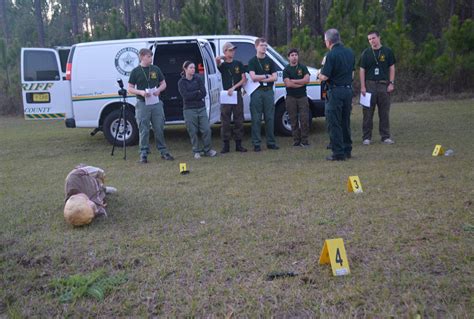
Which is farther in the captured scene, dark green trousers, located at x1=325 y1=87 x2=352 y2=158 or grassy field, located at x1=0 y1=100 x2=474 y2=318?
dark green trousers, located at x1=325 y1=87 x2=352 y2=158

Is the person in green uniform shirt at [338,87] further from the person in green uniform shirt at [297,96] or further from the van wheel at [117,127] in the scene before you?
the van wheel at [117,127]

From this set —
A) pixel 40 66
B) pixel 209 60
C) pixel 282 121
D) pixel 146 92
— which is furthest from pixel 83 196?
pixel 40 66

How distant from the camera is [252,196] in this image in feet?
18.4

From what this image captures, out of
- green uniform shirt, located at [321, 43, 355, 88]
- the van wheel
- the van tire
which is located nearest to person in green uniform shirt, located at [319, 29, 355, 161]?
green uniform shirt, located at [321, 43, 355, 88]

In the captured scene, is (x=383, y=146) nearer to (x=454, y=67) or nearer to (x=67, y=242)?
(x=67, y=242)

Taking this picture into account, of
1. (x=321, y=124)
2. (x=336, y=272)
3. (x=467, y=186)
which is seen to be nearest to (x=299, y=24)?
(x=321, y=124)

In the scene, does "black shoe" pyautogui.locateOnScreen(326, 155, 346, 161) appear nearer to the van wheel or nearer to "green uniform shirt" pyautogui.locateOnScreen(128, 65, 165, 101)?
"green uniform shirt" pyautogui.locateOnScreen(128, 65, 165, 101)

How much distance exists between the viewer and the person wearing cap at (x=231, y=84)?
8.50 m

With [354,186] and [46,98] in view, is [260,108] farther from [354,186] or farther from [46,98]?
[46,98]

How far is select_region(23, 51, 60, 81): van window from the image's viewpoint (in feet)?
34.3

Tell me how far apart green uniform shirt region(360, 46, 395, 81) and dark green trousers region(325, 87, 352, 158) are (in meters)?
1.61

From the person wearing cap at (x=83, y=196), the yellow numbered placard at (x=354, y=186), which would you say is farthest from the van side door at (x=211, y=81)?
the yellow numbered placard at (x=354, y=186)

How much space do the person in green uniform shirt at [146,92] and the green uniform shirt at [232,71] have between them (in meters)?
1.13

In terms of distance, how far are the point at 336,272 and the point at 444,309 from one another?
28.8 inches
